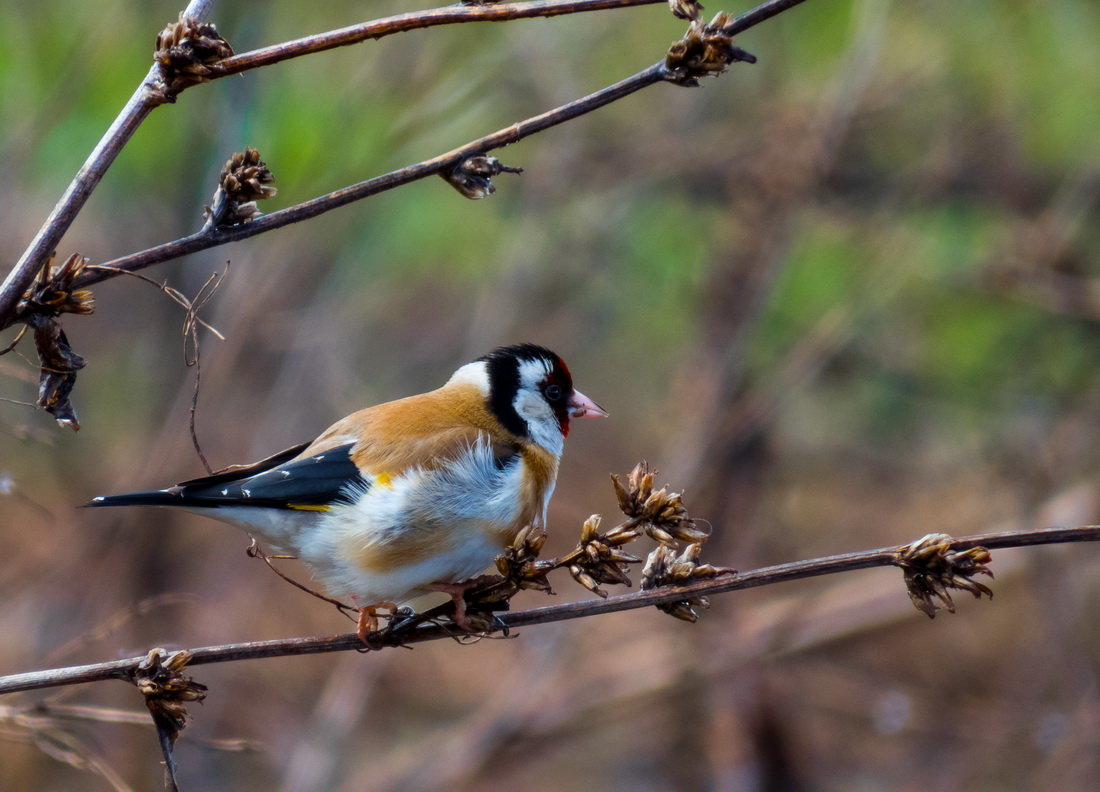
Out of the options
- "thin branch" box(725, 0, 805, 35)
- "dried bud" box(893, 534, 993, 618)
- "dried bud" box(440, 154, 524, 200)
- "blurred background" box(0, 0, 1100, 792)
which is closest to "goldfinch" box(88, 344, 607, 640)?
"dried bud" box(440, 154, 524, 200)

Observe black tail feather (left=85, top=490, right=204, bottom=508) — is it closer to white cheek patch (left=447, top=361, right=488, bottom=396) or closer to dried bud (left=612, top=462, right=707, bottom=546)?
dried bud (left=612, top=462, right=707, bottom=546)

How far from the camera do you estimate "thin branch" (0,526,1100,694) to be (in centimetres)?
178

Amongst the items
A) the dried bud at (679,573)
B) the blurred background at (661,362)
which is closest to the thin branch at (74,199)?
the dried bud at (679,573)

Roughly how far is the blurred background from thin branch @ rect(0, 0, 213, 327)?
10.3 feet

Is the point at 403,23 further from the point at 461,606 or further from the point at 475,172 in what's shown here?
the point at 461,606

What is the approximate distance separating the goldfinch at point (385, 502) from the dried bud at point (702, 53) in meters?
1.26

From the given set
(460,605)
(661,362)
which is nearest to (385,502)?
(460,605)

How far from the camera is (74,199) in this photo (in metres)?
1.91

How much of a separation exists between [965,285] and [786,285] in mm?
1325

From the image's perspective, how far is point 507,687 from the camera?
5832mm

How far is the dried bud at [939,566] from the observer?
1.88 metres

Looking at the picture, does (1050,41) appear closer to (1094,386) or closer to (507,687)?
(1094,386)

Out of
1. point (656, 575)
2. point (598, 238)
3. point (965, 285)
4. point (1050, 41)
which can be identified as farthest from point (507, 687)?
point (1050, 41)

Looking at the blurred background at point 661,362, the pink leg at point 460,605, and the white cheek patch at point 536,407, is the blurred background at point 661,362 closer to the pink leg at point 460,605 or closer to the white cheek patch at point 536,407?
the white cheek patch at point 536,407
